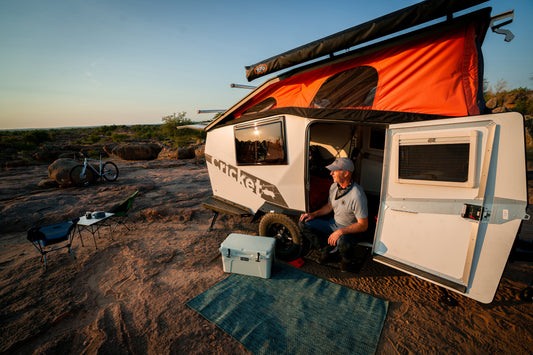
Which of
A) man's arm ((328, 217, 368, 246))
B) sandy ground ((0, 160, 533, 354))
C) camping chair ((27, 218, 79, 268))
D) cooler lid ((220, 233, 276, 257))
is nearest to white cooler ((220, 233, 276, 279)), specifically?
cooler lid ((220, 233, 276, 257))

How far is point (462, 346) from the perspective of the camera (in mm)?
2402

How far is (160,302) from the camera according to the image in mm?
3160

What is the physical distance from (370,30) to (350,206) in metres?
2.42

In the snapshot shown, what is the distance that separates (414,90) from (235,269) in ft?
12.7

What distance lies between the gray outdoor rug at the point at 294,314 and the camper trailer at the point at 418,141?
668 millimetres

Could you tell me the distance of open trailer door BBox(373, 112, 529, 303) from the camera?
85.7 inches

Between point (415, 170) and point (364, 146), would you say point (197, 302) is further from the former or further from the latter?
point (364, 146)

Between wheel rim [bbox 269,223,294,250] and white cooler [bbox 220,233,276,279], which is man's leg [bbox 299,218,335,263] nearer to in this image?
wheel rim [bbox 269,223,294,250]

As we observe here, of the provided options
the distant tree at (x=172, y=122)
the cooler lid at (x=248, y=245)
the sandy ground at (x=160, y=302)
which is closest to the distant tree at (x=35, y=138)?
the distant tree at (x=172, y=122)

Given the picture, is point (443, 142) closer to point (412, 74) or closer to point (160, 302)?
point (412, 74)

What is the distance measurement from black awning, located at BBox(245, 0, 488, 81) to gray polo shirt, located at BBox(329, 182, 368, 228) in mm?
2060

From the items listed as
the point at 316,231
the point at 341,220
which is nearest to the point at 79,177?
the point at 316,231

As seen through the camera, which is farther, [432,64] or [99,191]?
[99,191]

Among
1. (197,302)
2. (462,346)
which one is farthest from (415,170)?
(197,302)
